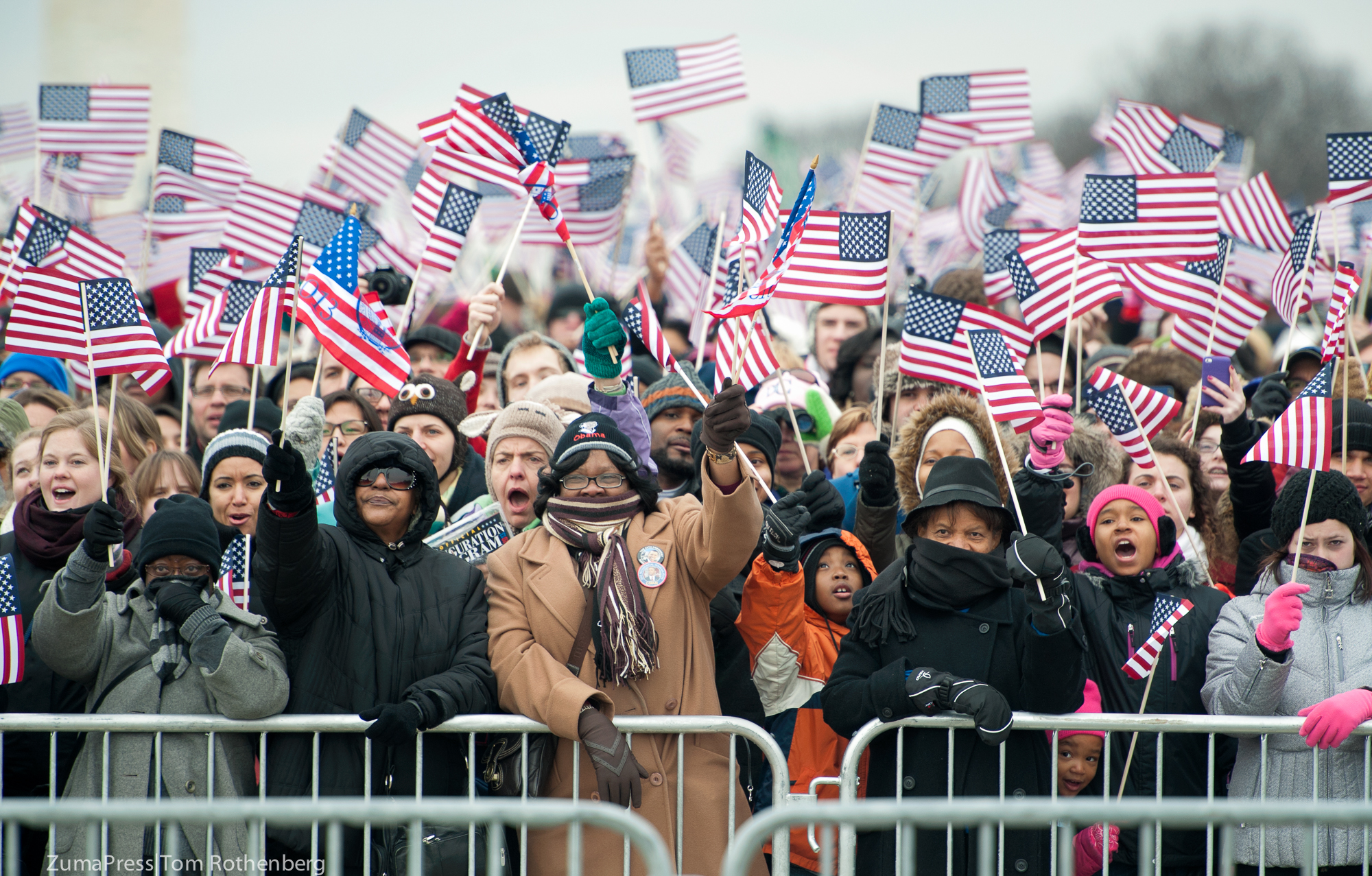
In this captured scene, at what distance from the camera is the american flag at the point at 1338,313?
588 cm

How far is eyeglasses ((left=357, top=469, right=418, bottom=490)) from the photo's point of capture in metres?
4.86

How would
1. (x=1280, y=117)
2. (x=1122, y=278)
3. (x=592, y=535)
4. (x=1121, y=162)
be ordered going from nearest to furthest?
(x=592, y=535) → (x=1122, y=278) → (x=1121, y=162) → (x=1280, y=117)

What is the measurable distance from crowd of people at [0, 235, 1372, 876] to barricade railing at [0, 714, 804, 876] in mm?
40

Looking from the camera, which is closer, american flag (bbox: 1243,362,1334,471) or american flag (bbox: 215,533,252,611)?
american flag (bbox: 215,533,252,611)

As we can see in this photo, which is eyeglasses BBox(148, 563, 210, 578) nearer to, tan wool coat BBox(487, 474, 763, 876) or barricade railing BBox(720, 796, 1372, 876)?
tan wool coat BBox(487, 474, 763, 876)

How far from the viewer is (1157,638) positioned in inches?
198

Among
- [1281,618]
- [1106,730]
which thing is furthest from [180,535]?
[1281,618]

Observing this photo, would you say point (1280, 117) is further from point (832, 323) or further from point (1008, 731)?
point (1008, 731)

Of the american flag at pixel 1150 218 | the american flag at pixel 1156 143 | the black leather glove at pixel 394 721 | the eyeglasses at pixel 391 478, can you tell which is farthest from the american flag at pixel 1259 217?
the black leather glove at pixel 394 721

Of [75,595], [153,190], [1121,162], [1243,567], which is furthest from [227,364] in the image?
[1121,162]

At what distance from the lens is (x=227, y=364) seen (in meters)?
8.24

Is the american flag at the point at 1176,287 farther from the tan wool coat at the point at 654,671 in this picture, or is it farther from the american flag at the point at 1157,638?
the tan wool coat at the point at 654,671

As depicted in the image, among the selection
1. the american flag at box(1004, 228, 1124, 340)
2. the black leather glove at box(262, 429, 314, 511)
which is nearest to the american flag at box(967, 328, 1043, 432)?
the american flag at box(1004, 228, 1124, 340)

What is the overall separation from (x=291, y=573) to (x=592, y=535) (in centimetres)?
102
